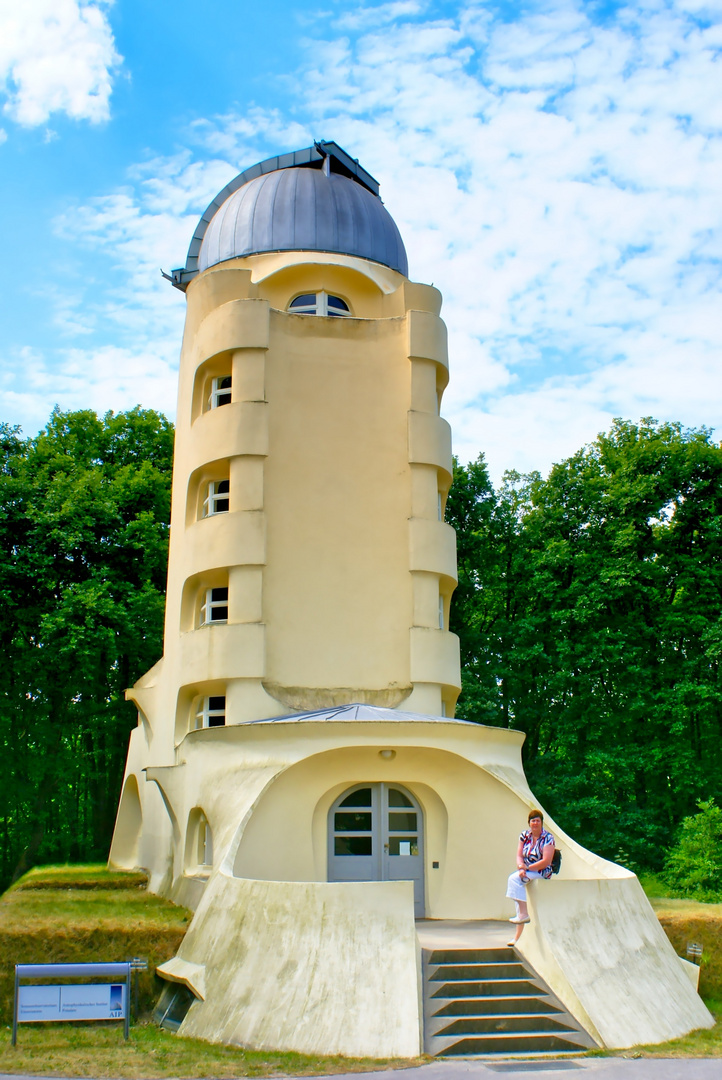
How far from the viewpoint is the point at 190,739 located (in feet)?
61.6

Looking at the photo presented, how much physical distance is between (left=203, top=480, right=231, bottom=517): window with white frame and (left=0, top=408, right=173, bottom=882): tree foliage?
7.97 metres

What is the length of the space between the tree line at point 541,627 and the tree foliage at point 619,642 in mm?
70

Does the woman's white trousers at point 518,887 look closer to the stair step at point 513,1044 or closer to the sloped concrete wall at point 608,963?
the sloped concrete wall at point 608,963

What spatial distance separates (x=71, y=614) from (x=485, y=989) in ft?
64.9

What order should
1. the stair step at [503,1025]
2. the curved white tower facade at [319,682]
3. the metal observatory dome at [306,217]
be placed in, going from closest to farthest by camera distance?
the stair step at [503,1025], the curved white tower facade at [319,682], the metal observatory dome at [306,217]

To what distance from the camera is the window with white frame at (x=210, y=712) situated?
2036cm

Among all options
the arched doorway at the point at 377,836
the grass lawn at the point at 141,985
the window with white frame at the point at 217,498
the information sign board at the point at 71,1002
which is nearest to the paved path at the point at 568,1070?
the grass lawn at the point at 141,985

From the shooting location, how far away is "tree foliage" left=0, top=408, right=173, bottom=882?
29.7 meters

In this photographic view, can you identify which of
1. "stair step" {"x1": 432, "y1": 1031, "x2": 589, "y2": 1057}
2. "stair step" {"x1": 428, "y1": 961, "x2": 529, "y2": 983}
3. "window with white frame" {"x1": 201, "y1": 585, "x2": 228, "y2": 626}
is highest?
"window with white frame" {"x1": 201, "y1": 585, "x2": 228, "y2": 626}

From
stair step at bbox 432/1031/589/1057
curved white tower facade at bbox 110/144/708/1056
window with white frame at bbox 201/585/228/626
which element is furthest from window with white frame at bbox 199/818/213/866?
stair step at bbox 432/1031/589/1057

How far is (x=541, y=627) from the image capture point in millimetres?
33938

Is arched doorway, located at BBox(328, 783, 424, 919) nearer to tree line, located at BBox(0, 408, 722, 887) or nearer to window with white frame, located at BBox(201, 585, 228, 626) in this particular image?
window with white frame, located at BBox(201, 585, 228, 626)

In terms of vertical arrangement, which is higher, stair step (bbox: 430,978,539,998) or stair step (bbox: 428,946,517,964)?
stair step (bbox: 428,946,517,964)

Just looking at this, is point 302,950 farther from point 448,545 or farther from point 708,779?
point 708,779
